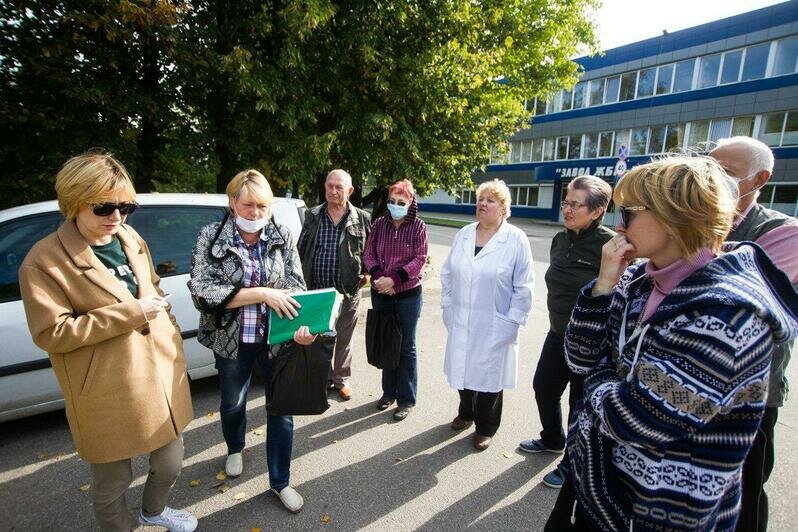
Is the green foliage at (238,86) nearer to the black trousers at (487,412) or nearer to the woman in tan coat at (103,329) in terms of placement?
the woman in tan coat at (103,329)

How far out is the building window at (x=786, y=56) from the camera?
20156mm

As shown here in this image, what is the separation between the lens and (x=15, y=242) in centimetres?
301

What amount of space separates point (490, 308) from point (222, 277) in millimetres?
1887

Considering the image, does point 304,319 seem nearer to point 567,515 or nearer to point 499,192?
point 567,515

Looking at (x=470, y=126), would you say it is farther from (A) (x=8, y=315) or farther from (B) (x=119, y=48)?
(A) (x=8, y=315)

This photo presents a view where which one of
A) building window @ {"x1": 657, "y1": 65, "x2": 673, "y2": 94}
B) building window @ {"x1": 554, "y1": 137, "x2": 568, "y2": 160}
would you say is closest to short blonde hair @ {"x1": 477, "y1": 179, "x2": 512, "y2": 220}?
building window @ {"x1": 657, "y1": 65, "x2": 673, "y2": 94}

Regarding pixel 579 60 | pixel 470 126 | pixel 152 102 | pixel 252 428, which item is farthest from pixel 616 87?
pixel 252 428

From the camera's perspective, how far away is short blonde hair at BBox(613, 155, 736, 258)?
1.17m

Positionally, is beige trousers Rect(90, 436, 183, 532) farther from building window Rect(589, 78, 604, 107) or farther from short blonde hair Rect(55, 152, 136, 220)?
building window Rect(589, 78, 604, 107)

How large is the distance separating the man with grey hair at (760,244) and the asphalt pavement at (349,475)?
117 centimetres

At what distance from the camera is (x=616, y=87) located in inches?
1056

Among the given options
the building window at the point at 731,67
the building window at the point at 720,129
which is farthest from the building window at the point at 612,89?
the building window at the point at 720,129

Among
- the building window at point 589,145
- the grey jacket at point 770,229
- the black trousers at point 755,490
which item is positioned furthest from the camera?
the building window at point 589,145

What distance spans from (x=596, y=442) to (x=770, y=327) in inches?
23.5
